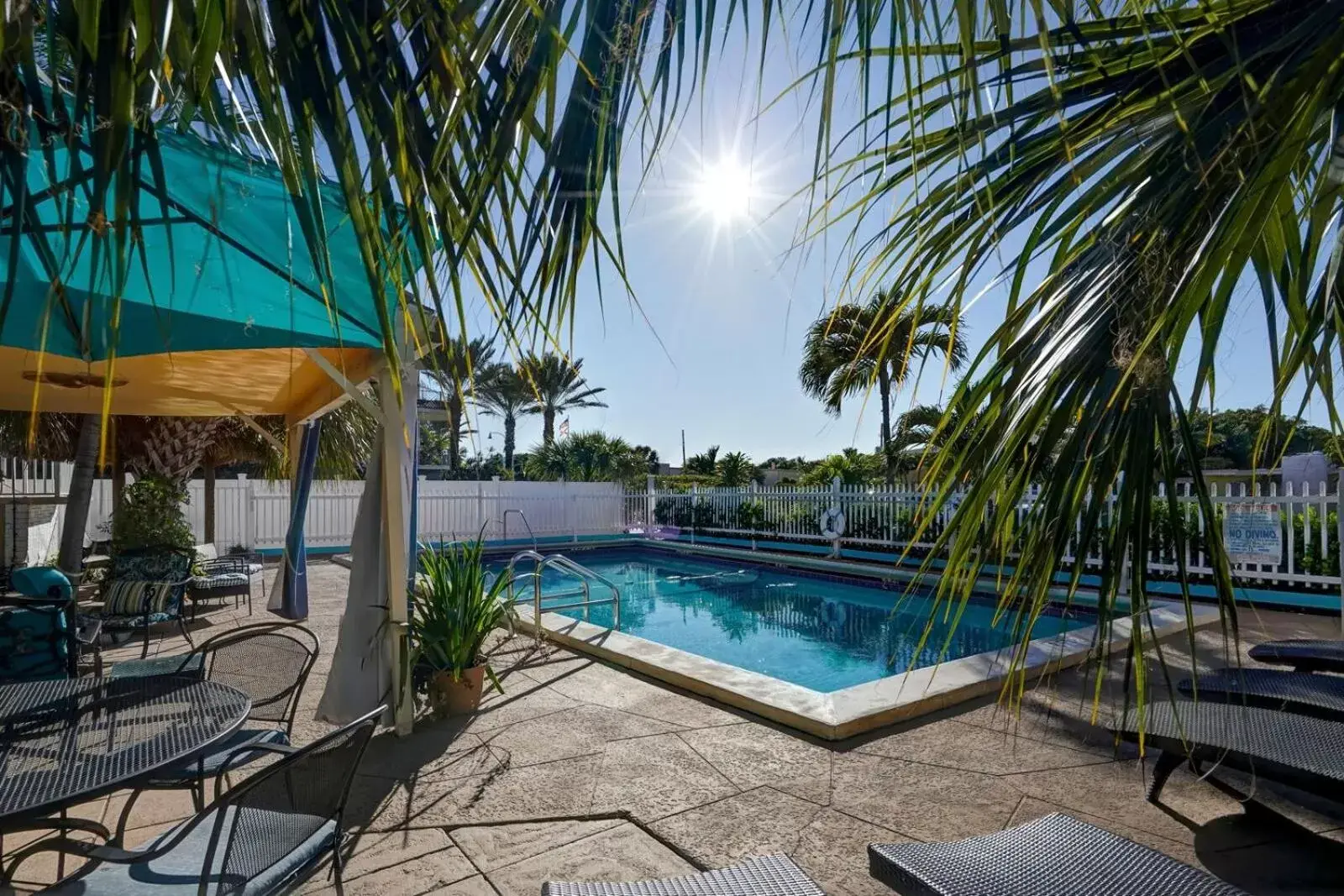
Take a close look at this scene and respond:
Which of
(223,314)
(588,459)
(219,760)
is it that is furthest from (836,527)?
(588,459)

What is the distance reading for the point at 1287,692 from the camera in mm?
→ 3219

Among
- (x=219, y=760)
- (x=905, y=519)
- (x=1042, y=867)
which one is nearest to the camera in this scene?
(x=1042, y=867)

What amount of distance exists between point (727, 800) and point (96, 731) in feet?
7.22

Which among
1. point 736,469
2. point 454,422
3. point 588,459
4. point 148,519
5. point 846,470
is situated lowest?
point 148,519

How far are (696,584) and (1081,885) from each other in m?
10.4

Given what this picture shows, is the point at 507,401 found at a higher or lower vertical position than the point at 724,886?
higher

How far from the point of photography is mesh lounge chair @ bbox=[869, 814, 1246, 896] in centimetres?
183

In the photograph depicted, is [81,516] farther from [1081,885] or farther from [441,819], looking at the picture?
[1081,885]

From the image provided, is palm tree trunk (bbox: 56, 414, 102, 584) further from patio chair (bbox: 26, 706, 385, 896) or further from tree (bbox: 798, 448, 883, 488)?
tree (bbox: 798, 448, 883, 488)

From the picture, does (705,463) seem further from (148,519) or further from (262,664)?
(262,664)

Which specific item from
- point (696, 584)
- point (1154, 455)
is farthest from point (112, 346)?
point (696, 584)

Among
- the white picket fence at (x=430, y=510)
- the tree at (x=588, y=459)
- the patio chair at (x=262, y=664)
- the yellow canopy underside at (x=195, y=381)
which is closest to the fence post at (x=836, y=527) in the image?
the white picket fence at (x=430, y=510)

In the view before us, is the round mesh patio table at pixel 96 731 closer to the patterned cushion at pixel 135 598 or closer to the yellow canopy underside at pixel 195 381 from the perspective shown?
the yellow canopy underside at pixel 195 381

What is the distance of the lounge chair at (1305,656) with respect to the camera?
371cm
